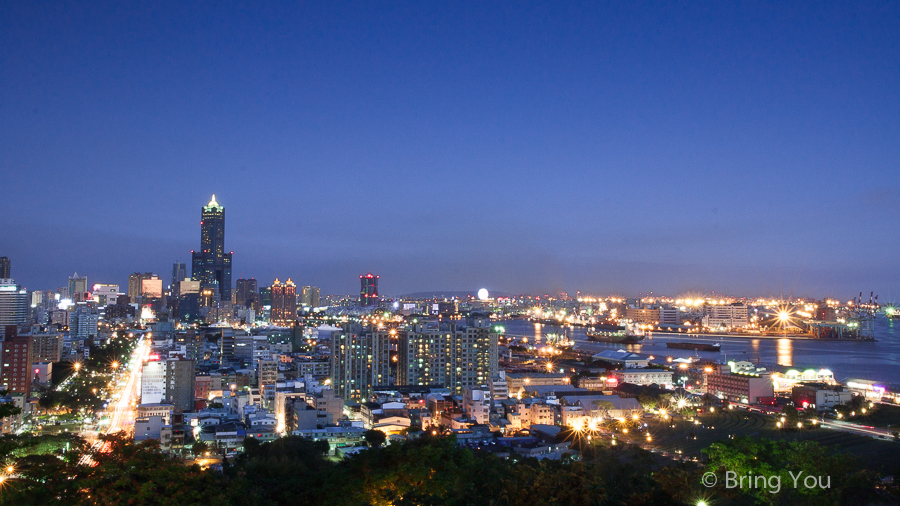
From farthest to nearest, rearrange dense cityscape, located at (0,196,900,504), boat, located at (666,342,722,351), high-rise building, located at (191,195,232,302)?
high-rise building, located at (191,195,232,302) → boat, located at (666,342,722,351) → dense cityscape, located at (0,196,900,504)

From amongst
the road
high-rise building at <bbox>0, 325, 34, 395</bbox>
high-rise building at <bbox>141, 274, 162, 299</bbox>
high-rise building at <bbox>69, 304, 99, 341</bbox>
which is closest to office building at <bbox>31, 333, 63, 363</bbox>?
the road

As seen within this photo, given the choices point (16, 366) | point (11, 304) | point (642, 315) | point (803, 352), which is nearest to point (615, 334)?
point (803, 352)

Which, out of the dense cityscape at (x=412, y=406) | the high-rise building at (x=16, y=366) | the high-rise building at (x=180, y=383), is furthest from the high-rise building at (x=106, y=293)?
the high-rise building at (x=180, y=383)

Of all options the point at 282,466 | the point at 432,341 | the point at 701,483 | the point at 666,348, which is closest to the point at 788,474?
the point at 701,483

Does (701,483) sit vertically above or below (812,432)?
above

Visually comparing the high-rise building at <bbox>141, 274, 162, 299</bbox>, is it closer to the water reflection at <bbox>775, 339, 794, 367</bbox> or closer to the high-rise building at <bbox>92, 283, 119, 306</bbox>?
the high-rise building at <bbox>92, 283, 119, 306</bbox>

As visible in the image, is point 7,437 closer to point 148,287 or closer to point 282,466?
point 282,466

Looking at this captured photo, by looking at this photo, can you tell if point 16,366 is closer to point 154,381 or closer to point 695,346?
point 154,381
